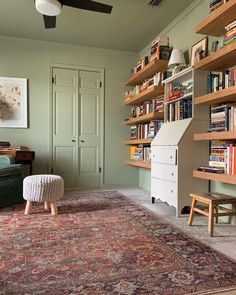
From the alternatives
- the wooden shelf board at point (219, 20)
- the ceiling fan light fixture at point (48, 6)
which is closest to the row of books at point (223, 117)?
the wooden shelf board at point (219, 20)

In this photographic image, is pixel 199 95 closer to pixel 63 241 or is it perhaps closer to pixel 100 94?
pixel 63 241

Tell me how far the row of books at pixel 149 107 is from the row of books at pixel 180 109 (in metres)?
0.33

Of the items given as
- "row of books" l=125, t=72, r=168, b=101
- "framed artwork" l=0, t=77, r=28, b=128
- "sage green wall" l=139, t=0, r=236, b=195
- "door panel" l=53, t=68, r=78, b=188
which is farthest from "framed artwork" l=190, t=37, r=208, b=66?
"framed artwork" l=0, t=77, r=28, b=128

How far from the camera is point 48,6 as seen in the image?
98.3 inches

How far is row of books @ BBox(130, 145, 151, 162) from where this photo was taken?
394 cm

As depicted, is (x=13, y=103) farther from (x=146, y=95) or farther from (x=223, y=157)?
(x=223, y=157)

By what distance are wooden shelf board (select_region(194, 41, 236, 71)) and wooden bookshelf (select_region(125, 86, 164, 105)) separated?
3.02 ft

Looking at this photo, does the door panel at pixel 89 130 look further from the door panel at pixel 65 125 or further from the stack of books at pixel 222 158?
the stack of books at pixel 222 158

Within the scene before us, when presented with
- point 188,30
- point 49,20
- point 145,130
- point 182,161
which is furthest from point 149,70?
point 182,161

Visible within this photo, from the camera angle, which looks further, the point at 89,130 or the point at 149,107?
the point at 89,130

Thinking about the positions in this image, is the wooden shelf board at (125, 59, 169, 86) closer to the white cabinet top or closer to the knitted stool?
the white cabinet top

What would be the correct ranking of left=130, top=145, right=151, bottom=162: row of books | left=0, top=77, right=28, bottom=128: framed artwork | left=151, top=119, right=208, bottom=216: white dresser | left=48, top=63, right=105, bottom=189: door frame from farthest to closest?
1. left=48, top=63, right=105, bottom=189: door frame
2. left=0, top=77, right=28, bottom=128: framed artwork
3. left=130, top=145, right=151, bottom=162: row of books
4. left=151, top=119, right=208, bottom=216: white dresser

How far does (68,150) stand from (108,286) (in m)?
3.28

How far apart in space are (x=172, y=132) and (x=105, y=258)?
5.66 feet
